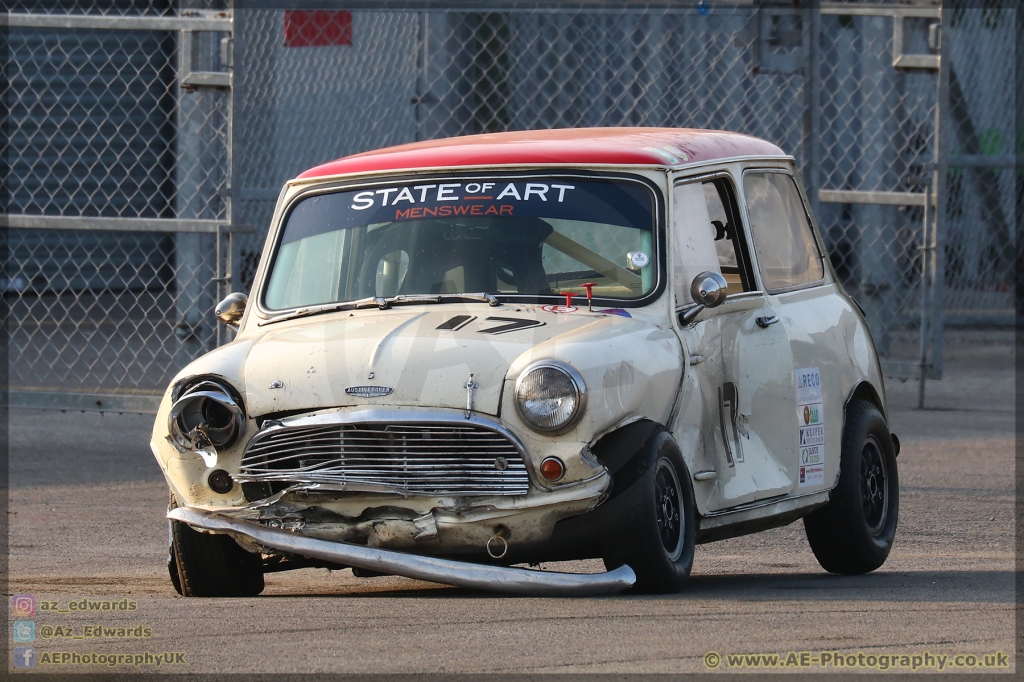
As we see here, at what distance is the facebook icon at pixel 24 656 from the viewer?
14.1ft

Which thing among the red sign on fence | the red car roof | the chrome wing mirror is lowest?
the chrome wing mirror

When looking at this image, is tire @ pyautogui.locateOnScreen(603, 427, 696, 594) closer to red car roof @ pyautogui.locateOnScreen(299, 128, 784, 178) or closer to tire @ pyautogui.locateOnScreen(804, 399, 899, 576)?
red car roof @ pyautogui.locateOnScreen(299, 128, 784, 178)

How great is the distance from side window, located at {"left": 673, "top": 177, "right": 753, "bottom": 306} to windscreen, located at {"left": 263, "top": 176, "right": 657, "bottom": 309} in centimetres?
14

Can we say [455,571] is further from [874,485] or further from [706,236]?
[874,485]

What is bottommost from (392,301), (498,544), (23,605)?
(23,605)

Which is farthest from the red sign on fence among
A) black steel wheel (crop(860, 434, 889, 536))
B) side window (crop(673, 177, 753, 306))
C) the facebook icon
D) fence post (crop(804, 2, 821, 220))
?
the facebook icon

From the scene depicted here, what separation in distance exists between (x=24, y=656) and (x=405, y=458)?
4.23 ft

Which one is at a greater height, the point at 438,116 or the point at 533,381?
the point at 438,116

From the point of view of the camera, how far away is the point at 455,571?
4.88m

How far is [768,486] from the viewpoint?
6.00 meters

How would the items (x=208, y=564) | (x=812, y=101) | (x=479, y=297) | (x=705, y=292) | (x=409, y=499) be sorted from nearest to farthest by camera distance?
(x=409, y=499)
(x=208, y=564)
(x=705, y=292)
(x=479, y=297)
(x=812, y=101)

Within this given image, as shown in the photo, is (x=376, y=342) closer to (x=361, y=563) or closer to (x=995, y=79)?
(x=361, y=563)

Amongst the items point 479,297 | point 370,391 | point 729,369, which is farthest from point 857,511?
point 370,391

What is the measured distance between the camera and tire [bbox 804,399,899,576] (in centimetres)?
651
